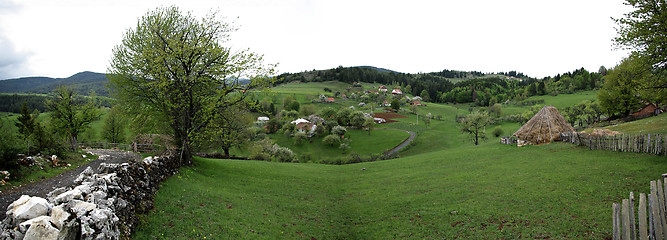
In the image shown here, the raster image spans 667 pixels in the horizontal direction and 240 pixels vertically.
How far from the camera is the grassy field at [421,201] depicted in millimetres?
12664

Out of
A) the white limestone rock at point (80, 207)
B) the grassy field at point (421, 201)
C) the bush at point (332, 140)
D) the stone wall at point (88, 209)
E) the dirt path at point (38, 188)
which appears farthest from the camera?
the bush at point (332, 140)

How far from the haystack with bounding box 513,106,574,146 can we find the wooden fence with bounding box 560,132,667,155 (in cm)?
480

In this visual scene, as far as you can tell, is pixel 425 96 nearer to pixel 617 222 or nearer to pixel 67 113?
pixel 67 113

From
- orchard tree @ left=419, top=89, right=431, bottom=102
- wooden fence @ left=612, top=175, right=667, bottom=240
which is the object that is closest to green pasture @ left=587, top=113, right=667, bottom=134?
wooden fence @ left=612, top=175, right=667, bottom=240

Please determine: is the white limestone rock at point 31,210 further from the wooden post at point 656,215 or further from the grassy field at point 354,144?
the grassy field at point 354,144

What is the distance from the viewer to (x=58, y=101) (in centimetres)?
4462

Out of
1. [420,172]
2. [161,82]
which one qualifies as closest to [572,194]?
[420,172]

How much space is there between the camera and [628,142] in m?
20.9

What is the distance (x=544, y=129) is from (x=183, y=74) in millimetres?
37175

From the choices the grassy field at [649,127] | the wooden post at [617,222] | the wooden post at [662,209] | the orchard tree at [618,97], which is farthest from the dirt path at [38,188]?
the orchard tree at [618,97]

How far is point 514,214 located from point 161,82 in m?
24.1

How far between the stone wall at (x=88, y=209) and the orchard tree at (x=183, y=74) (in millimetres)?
8835

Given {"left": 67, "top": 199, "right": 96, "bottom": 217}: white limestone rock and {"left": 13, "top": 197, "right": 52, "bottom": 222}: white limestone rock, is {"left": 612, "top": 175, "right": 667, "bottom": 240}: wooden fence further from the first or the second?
{"left": 13, "top": 197, "right": 52, "bottom": 222}: white limestone rock

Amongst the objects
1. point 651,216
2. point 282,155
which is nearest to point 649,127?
point 651,216
